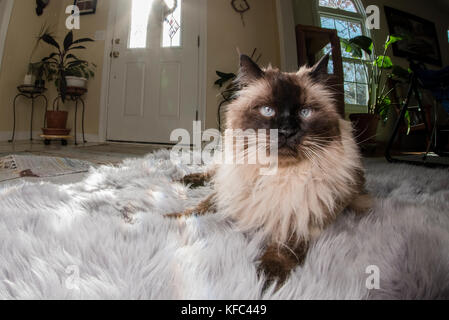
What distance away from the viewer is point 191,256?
411mm

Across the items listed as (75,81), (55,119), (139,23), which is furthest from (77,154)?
(139,23)

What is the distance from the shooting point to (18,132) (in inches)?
113

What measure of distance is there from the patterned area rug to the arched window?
1.37 meters

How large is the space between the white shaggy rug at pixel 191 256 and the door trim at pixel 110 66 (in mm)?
2048

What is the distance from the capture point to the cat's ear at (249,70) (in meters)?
0.59

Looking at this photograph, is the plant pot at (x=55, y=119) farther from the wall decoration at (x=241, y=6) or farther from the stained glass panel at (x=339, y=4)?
the stained glass panel at (x=339, y=4)

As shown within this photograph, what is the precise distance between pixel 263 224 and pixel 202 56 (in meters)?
2.47

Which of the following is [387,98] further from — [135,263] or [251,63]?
[135,263]

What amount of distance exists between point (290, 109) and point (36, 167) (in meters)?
1.28

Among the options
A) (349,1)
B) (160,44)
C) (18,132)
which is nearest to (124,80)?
(160,44)

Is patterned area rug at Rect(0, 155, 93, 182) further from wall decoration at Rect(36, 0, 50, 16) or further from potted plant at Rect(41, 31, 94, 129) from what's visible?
wall decoration at Rect(36, 0, 50, 16)

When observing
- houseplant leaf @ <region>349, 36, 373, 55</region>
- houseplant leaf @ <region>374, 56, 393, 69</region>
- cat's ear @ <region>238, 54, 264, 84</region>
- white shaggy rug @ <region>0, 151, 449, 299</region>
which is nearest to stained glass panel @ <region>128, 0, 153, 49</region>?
houseplant leaf @ <region>349, 36, 373, 55</region>

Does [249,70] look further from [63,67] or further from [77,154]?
[63,67]
